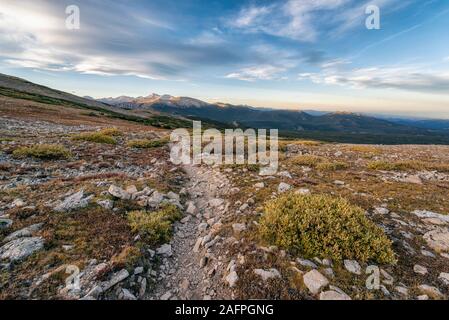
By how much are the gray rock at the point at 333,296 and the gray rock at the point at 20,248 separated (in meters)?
6.81

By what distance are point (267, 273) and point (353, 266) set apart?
7.03 feet

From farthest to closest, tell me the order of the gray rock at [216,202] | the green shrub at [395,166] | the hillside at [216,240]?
the green shrub at [395,166]
the gray rock at [216,202]
the hillside at [216,240]

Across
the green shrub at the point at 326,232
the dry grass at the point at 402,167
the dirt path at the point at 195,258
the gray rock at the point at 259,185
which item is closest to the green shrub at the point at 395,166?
the dry grass at the point at 402,167

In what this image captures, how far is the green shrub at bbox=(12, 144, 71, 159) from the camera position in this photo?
15.3 metres

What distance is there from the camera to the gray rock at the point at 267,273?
5719 millimetres

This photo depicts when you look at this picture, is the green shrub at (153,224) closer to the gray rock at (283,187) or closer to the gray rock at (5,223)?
the gray rock at (5,223)

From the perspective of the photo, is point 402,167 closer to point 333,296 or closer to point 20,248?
point 333,296

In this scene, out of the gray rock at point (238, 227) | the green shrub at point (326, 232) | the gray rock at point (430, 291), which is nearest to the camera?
the gray rock at point (430, 291)

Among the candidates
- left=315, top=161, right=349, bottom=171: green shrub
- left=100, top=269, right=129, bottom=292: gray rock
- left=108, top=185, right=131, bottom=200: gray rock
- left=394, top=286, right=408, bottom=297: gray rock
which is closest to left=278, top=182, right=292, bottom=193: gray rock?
left=315, top=161, right=349, bottom=171: green shrub

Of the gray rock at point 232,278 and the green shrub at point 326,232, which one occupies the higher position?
the green shrub at point 326,232

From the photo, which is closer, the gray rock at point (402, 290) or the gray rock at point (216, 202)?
the gray rock at point (402, 290)

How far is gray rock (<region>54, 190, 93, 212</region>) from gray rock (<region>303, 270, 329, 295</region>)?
296 inches
